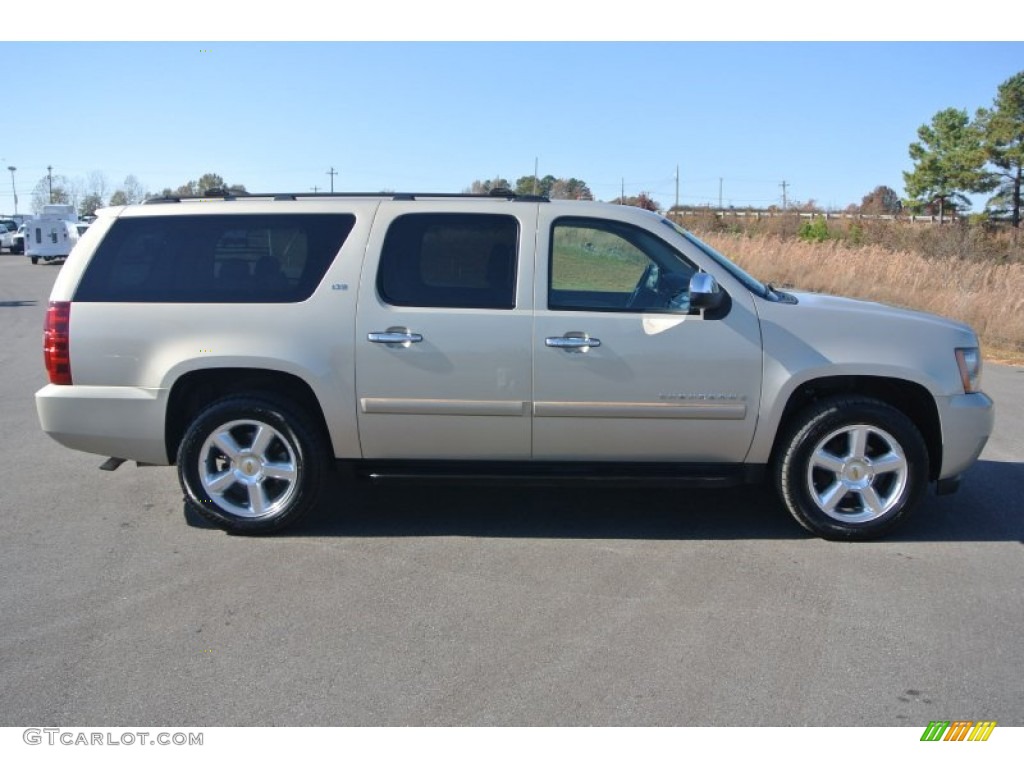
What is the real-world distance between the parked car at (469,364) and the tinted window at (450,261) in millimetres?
13

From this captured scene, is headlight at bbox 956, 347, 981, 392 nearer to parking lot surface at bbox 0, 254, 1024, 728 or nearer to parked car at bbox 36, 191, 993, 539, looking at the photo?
parked car at bbox 36, 191, 993, 539

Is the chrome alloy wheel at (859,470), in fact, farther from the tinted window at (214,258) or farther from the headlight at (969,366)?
the tinted window at (214,258)

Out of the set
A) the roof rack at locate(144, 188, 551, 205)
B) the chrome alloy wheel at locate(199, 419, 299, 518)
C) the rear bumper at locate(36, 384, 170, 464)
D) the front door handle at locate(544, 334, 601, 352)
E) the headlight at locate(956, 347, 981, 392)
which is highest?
the roof rack at locate(144, 188, 551, 205)

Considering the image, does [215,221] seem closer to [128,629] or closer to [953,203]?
[128,629]

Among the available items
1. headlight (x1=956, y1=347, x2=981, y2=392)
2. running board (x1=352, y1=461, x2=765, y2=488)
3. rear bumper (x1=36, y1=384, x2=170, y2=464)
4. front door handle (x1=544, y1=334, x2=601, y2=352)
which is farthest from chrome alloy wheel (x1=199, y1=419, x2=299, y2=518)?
headlight (x1=956, y1=347, x2=981, y2=392)

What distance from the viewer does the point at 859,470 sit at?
557 centimetres

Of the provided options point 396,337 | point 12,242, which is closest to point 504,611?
point 396,337

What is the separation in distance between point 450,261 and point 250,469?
1.65 metres

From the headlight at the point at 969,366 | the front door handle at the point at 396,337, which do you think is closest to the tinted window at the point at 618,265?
the front door handle at the point at 396,337

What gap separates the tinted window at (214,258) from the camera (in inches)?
221

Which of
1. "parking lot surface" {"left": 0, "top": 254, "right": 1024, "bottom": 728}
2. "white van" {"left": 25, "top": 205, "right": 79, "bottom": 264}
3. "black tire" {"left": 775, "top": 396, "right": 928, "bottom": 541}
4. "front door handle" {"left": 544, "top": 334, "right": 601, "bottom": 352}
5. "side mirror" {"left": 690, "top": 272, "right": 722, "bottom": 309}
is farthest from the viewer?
"white van" {"left": 25, "top": 205, "right": 79, "bottom": 264}

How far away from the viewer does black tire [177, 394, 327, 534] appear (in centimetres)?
557

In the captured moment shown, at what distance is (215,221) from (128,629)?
242 centimetres

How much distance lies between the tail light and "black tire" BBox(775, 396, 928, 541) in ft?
13.4
